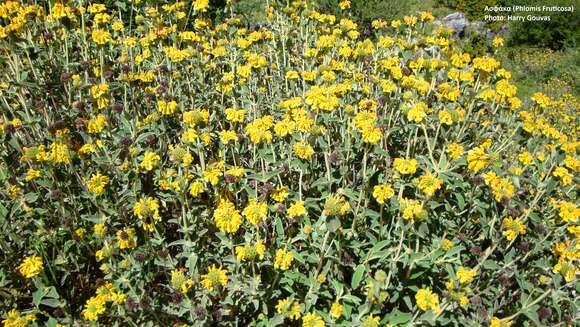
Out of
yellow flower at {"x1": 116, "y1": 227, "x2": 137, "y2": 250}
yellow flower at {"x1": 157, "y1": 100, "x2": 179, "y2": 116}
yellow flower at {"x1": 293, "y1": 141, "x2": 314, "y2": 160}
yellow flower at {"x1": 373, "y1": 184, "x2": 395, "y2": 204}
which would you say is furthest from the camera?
yellow flower at {"x1": 157, "y1": 100, "x2": 179, "y2": 116}

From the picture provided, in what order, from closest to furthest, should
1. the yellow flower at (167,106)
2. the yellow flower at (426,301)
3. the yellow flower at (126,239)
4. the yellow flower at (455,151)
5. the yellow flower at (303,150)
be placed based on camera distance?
the yellow flower at (426,301) < the yellow flower at (126,239) < the yellow flower at (303,150) < the yellow flower at (455,151) < the yellow flower at (167,106)

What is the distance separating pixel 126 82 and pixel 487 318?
2857mm

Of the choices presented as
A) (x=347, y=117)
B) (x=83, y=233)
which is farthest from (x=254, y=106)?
(x=83, y=233)

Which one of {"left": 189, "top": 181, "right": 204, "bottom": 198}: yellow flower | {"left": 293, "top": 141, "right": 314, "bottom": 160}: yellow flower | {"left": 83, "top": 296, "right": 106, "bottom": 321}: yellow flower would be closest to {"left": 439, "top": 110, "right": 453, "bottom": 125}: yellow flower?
{"left": 293, "top": 141, "right": 314, "bottom": 160}: yellow flower

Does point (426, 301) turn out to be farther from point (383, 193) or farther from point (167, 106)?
point (167, 106)

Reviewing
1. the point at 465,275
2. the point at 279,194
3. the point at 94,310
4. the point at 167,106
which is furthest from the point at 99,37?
the point at 465,275

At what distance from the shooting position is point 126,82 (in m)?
3.08

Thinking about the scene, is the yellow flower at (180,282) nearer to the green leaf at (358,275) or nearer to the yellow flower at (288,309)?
the yellow flower at (288,309)

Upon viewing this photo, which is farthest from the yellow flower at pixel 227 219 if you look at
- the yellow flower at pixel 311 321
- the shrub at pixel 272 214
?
the yellow flower at pixel 311 321

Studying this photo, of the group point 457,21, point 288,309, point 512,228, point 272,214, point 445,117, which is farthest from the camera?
point 457,21

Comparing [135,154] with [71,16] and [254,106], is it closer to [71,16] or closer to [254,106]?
[254,106]

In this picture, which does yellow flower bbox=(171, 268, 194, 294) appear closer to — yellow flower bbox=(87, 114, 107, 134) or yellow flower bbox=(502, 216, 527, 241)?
yellow flower bbox=(87, 114, 107, 134)

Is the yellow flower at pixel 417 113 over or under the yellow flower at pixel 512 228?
over

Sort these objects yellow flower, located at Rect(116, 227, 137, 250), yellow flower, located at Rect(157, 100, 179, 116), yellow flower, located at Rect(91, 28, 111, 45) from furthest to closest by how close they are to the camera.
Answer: yellow flower, located at Rect(91, 28, 111, 45) < yellow flower, located at Rect(157, 100, 179, 116) < yellow flower, located at Rect(116, 227, 137, 250)
